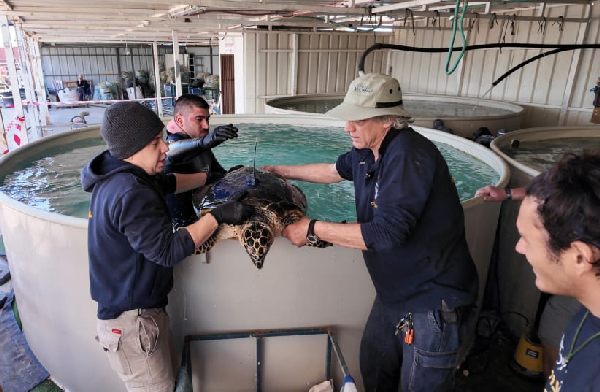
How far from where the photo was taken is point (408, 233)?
4.75ft

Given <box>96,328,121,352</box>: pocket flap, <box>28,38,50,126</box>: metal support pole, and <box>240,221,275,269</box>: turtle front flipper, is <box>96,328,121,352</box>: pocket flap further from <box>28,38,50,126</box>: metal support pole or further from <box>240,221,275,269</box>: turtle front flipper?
<box>28,38,50,126</box>: metal support pole

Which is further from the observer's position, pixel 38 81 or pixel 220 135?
pixel 38 81

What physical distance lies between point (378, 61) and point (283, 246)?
36.1 feet

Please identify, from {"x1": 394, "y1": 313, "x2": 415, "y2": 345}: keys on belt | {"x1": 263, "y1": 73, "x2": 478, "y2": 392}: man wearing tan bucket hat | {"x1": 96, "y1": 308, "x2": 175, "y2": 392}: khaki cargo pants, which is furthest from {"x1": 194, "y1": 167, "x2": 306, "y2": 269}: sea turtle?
{"x1": 394, "y1": 313, "x2": 415, "y2": 345}: keys on belt

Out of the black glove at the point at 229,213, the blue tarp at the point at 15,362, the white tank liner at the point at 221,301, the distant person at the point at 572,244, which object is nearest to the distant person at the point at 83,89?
the blue tarp at the point at 15,362

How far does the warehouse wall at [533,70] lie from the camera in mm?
7475

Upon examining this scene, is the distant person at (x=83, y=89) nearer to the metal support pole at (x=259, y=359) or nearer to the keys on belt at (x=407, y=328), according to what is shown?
the metal support pole at (x=259, y=359)

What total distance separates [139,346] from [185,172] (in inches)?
40.0

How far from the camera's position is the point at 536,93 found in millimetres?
8461

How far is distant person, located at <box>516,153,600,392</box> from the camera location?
762mm

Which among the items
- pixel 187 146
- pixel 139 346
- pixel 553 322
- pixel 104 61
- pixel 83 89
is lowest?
pixel 553 322

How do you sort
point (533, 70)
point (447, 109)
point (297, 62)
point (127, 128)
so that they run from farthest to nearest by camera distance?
point (297, 62) → point (447, 109) → point (533, 70) → point (127, 128)

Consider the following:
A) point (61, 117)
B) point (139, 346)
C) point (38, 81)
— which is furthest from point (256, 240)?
point (61, 117)

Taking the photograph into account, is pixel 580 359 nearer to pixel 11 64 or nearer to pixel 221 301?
pixel 221 301
